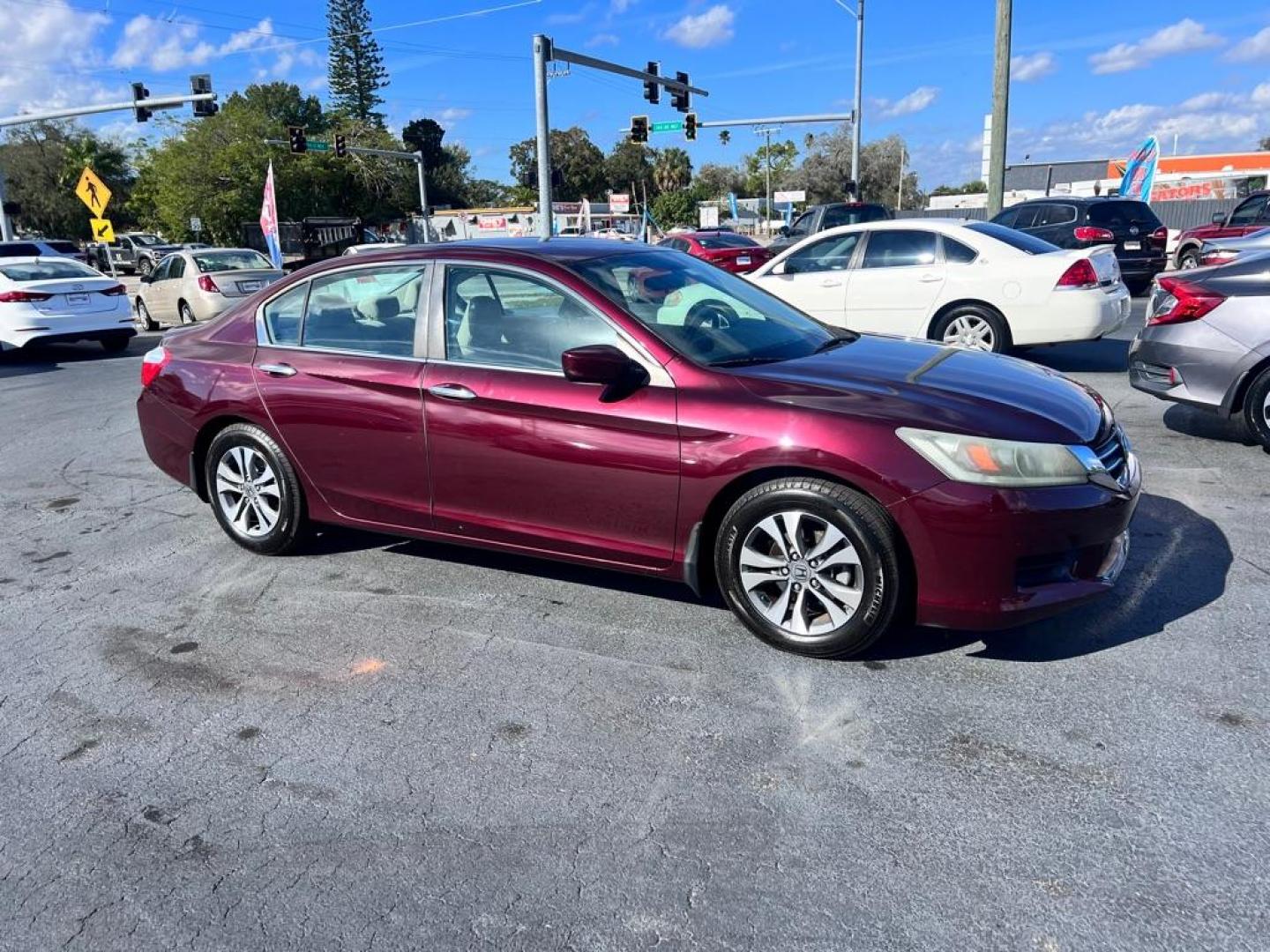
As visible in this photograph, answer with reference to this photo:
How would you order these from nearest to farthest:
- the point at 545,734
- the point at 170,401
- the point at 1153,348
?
the point at 545,734
the point at 170,401
the point at 1153,348

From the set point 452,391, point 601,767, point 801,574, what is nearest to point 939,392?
point 801,574

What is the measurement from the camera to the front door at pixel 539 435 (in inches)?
151

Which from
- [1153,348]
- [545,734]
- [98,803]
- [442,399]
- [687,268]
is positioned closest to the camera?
[98,803]

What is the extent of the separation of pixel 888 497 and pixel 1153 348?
428 cm

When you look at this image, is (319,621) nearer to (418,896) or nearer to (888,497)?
(418,896)

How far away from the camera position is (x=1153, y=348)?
6609mm

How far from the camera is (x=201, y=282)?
15562 millimetres

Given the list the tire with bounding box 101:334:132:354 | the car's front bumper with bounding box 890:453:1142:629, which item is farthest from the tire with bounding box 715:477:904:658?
the tire with bounding box 101:334:132:354

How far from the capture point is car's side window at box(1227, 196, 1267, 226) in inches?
706

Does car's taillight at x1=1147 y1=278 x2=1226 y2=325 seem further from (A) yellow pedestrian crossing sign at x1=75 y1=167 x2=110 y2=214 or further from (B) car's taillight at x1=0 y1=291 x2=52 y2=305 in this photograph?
(A) yellow pedestrian crossing sign at x1=75 y1=167 x2=110 y2=214

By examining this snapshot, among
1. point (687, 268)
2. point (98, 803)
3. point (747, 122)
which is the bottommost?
point (98, 803)

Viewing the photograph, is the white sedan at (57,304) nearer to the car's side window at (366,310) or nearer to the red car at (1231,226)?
the car's side window at (366,310)

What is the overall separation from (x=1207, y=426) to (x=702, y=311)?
16.5ft

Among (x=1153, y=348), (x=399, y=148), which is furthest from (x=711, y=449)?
(x=399, y=148)
